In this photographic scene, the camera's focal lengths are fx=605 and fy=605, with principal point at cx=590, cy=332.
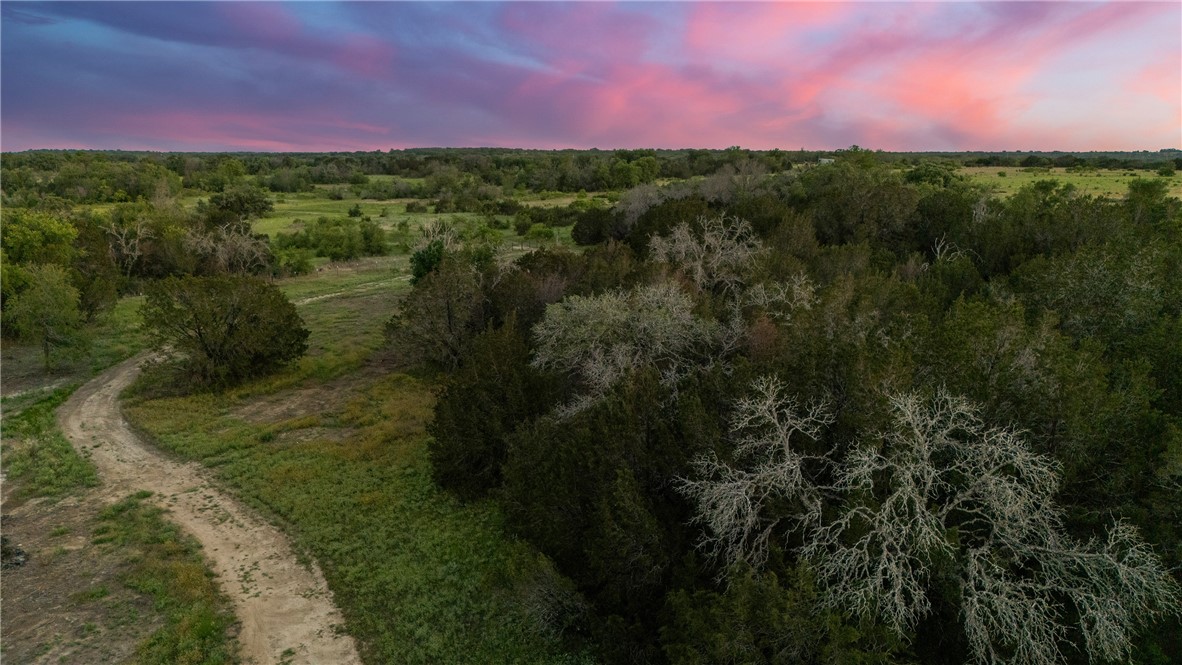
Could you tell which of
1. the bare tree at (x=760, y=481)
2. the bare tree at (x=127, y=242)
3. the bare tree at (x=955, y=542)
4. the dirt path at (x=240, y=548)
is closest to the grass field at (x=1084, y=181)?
the bare tree at (x=955, y=542)

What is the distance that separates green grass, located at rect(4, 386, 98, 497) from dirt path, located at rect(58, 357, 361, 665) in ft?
1.28

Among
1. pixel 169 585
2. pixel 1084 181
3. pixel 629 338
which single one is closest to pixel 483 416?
pixel 629 338

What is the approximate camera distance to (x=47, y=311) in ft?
84.8

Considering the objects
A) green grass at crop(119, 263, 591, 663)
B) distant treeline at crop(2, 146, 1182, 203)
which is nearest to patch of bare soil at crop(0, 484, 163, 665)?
green grass at crop(119, 263, 591, 663)

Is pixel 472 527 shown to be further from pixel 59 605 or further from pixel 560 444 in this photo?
pixel 59 605

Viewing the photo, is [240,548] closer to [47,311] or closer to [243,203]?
[47,311]

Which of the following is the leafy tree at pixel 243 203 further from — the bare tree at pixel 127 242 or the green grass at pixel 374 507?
the green grass at pixel 374 507

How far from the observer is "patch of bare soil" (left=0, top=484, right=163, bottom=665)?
11453 millimetres

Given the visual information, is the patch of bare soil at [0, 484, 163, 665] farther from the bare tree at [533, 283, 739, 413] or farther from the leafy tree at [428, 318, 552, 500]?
the bare tree at [533, 283, 739, 413]

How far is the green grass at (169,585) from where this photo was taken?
11359mm

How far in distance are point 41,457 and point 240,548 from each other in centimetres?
980

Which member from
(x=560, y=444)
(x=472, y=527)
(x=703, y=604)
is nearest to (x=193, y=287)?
(x=472, y=527)

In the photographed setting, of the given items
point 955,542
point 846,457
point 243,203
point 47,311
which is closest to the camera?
point 955,542

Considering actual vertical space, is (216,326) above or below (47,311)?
→ below
